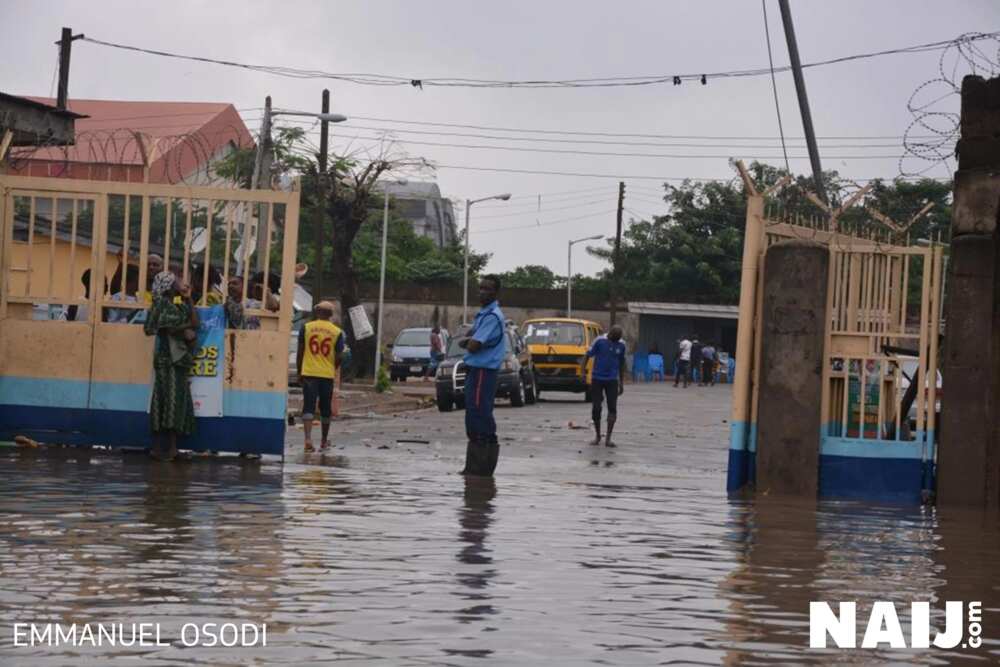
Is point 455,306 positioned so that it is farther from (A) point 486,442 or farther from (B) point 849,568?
(B) point 849,568

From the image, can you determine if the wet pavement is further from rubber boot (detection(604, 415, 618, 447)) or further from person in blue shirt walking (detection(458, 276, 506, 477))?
rubber boot (detection(604, 415, 618, 447))

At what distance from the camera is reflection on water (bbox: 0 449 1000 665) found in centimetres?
731

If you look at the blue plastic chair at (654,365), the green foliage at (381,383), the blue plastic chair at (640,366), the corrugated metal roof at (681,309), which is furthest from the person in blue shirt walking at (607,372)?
the corrugated metal roof at (681,309)

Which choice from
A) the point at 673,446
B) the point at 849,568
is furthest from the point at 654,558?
the point at 673,446

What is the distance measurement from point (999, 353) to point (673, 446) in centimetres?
947

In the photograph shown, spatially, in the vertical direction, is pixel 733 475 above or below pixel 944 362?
below

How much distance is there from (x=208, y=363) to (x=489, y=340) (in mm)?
3005

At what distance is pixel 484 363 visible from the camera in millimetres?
16016

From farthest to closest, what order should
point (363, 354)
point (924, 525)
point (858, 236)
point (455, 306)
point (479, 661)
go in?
point (455, 306), point (363, 354), point (858, 236), point (924, 525), point (479, 661)

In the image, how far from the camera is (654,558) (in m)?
10.6

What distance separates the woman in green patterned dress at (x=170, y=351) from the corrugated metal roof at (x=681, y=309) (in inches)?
2370

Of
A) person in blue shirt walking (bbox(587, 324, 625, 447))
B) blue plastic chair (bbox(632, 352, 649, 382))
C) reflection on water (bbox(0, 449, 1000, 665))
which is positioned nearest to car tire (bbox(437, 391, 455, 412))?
person in blue shirt walking (bbox(587, 324, 625, 447))

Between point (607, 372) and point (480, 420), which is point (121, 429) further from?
point (607, 372)

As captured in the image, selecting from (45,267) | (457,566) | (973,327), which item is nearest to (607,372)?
(973,327)
